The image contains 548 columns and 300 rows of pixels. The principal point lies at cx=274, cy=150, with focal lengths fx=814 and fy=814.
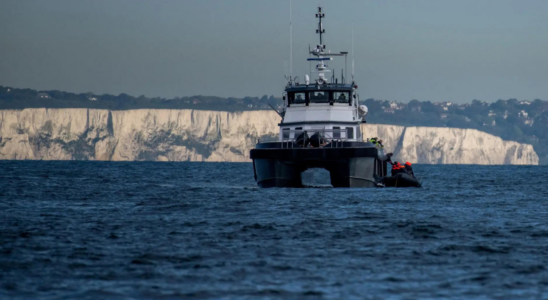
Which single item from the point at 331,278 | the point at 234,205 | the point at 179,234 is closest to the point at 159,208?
the point at 234,205

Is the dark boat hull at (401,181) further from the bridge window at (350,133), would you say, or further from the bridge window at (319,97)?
the bridge window at (319,97)

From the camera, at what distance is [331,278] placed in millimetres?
15680

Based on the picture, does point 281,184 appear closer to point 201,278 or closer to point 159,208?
point 159,208

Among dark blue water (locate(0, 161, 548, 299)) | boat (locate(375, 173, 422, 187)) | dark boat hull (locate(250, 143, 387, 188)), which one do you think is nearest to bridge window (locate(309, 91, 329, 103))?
dark boat hull (locate(250, 143, 387, 188))

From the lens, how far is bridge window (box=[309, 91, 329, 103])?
45.0 metres

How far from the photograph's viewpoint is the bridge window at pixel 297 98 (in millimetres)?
45344

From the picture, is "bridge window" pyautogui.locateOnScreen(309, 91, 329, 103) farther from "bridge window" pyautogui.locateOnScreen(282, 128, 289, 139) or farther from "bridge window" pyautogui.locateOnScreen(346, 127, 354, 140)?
"bridge window" pyautogui.locateOnScreen(346, 127, 354, 140)

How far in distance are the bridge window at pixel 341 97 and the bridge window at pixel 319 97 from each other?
0.45 m

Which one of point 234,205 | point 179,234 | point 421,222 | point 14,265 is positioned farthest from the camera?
point 234,205

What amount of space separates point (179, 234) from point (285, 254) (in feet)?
15.1

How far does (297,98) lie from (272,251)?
27048 millimetres

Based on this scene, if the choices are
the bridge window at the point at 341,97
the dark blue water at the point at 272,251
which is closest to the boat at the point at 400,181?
the bridge window at the point at 341,97

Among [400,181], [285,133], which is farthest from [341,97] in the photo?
[400,181]

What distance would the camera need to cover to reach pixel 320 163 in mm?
39531
